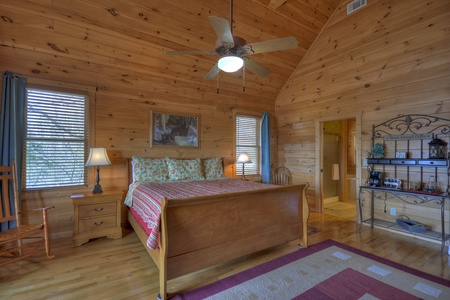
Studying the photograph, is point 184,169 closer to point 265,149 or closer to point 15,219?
point 265,149

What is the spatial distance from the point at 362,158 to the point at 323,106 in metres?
1.30

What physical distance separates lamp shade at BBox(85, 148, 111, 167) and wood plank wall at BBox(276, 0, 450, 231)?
13.0 ft

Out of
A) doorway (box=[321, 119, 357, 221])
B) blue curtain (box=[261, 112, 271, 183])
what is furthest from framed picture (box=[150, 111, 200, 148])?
doorway (box=[321, 119, 357, 221])

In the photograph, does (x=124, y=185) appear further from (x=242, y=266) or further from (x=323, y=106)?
(x=323, y=106)

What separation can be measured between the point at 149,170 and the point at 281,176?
3180 millimetres

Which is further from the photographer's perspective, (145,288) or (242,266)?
(242,266)

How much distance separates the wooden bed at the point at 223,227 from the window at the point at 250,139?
7.89 feet

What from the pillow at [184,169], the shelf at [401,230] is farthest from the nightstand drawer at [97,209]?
the shelf at [401,230]

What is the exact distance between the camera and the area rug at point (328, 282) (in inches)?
75.5

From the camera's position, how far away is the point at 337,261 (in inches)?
97.9

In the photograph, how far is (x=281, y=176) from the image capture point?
5.39 meters

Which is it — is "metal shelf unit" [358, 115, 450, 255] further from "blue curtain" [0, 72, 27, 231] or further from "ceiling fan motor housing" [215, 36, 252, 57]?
"blue curtain" [0, 72, 27, 231]

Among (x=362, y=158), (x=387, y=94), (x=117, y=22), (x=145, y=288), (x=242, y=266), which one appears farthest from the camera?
(x=362, y=158)

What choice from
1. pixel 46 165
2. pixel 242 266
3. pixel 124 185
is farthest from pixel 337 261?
pixel 46 165
